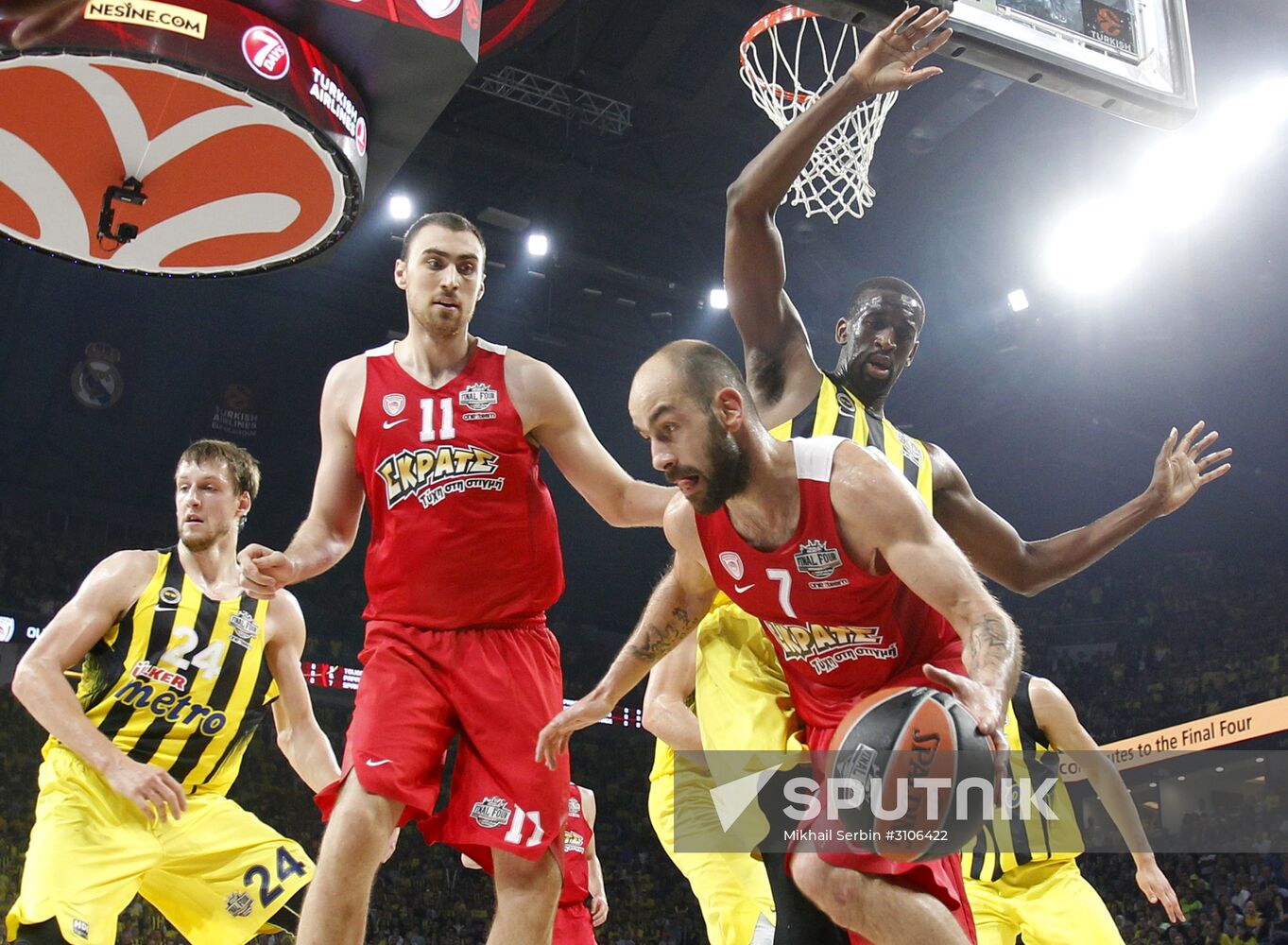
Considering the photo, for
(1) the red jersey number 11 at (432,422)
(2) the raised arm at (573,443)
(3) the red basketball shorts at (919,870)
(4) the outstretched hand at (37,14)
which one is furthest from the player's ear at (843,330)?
(4) the outstretched hand at (37,14)

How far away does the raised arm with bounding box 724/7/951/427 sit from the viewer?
3.53m

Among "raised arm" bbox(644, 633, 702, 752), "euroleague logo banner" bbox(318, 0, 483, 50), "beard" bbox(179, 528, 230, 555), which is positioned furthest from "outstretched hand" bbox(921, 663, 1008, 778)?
"euroleague logo banner" bbox(318, 0, 483, 50)

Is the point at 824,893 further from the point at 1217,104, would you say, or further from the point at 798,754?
the point at 1217,104

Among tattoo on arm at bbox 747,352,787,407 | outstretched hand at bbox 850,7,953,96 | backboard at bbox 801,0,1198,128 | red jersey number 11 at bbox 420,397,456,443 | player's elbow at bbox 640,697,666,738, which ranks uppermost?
backboard at bbox 801,0,1198,128

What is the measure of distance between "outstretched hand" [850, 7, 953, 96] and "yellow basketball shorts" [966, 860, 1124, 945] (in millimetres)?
3237

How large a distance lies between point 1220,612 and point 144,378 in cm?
1589

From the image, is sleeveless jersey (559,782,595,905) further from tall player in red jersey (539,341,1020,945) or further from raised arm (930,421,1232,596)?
raised arm (930,421,1232,596)

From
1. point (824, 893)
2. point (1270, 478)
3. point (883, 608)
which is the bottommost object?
point (824, 893)

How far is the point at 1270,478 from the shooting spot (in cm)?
1762

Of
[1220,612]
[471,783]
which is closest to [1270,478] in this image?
[1220,612]

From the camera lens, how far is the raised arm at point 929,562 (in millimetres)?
2305

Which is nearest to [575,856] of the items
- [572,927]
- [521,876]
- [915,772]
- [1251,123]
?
[572,927]

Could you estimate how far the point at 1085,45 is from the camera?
16.2 ft

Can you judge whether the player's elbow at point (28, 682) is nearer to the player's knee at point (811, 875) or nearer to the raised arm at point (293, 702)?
the raised arm at point (293, 702)
